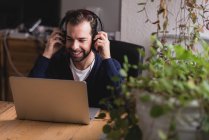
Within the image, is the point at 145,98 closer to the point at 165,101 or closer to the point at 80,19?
the point at 165,101

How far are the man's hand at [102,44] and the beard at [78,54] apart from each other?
68 mm

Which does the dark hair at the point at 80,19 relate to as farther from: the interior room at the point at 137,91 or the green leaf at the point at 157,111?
the green leaf at the point at 157,111

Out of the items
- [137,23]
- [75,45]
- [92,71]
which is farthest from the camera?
[137,23]

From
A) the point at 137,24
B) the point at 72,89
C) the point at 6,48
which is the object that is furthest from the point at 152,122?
the point at 6,48

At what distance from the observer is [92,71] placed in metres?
1.97

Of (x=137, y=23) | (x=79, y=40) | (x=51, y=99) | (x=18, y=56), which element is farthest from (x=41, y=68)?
(x=18, y=56)

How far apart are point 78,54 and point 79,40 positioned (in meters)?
0.08

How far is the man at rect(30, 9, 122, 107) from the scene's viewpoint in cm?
187

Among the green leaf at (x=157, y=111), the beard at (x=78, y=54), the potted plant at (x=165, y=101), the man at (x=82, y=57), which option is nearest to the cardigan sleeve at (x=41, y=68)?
the man at (x=82, y=57)

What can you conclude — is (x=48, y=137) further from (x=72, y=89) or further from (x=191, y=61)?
(x=191, y=61)

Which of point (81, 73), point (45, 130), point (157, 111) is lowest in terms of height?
point (45, 130)

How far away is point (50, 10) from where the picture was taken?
355cm

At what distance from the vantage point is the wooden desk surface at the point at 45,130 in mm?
1311

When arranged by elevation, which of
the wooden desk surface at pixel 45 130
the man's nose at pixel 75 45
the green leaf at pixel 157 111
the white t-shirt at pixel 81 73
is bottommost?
the wooden desk surface at pixel 45 130
